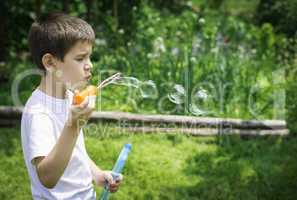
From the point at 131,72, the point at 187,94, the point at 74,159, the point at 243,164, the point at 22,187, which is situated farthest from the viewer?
the point at 131,72

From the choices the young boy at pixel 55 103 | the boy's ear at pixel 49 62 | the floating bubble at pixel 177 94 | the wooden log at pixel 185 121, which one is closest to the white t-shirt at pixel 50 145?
the young boy at pixel 55 103

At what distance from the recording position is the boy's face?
2.47 meters

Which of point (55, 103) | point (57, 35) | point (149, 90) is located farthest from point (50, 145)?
point (149, 90)

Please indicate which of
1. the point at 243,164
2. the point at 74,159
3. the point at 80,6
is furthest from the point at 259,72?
the point at 74,159

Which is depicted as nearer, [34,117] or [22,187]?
[34,117]

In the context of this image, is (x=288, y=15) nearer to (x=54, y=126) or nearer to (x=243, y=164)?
(x=243, y=164)

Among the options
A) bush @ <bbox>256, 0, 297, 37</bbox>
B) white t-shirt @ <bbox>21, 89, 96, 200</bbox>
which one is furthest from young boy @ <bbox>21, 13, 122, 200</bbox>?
bush @ <bbox>256, 0, 297, 37</bbox>

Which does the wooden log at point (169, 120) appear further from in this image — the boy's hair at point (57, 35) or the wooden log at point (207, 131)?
the boy's hair at point (57, 35)

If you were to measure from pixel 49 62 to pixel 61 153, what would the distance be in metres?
0.46

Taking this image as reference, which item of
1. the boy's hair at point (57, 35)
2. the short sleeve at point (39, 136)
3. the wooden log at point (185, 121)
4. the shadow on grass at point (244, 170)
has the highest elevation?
the boy's hair at point (57, 35)

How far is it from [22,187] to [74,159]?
6.64ft

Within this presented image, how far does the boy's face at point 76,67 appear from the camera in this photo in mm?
2467

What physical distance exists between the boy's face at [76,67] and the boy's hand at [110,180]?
0.42m

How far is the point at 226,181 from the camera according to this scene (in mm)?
4508
